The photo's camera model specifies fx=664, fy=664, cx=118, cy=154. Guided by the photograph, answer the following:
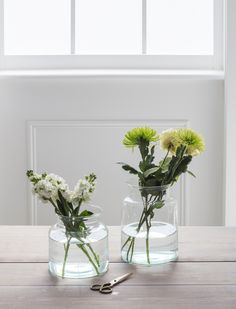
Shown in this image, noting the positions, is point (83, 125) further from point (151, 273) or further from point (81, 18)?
point (151, 273)

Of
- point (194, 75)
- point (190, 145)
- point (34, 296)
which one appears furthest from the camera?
point (194, 75)

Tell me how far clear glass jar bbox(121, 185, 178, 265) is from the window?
60.1 inches

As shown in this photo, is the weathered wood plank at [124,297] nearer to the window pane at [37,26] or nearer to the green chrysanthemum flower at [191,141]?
the green chrysanthemum flower at [191,141]

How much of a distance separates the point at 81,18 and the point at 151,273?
1.74 metres

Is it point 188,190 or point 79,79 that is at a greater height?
point 79,79

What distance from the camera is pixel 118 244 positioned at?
1.75 metres

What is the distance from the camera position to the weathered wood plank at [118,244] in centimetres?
165

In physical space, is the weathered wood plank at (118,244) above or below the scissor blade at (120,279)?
above

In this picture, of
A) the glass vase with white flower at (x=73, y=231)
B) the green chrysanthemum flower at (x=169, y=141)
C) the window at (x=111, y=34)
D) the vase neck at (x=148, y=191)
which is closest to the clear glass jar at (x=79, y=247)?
the glass vase with white flower at (x=73, y=231)

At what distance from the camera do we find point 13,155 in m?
2.98

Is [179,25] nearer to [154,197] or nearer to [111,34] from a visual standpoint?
[111,34]

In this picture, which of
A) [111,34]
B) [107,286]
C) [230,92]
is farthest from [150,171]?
[111,34]

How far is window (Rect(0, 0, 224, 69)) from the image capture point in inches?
119

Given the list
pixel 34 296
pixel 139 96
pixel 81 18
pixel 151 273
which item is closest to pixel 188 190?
pixel 139 96
